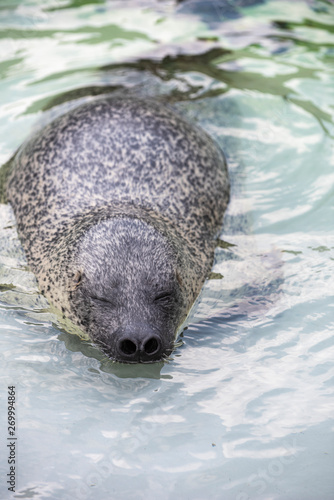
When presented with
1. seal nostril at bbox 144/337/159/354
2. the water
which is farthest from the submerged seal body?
the water

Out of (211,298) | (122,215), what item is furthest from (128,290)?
(211,298)

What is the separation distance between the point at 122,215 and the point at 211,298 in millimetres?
1144

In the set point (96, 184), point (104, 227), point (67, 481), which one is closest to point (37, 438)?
point (67, 481)

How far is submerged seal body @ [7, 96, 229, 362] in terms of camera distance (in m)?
5.10

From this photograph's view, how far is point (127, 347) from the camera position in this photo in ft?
15.8

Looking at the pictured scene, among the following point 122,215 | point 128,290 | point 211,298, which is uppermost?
point 122,215

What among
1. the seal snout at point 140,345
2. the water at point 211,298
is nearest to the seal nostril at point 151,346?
the seal snout at point 140,345

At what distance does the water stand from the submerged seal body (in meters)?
0.24

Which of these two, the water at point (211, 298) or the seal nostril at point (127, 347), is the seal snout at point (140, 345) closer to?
the seal nostril at point (127, 347)

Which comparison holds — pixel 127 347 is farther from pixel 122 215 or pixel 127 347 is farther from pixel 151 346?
pixel 122 215

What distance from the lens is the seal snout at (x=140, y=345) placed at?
476 centimetres

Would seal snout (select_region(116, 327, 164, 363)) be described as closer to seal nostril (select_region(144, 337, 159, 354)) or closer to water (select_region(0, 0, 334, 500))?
seal nostril (select_region(144, 337, 159, 354))

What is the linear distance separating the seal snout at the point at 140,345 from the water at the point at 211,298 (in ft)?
1.08

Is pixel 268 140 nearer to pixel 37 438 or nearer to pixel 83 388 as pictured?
pixel 83 388
